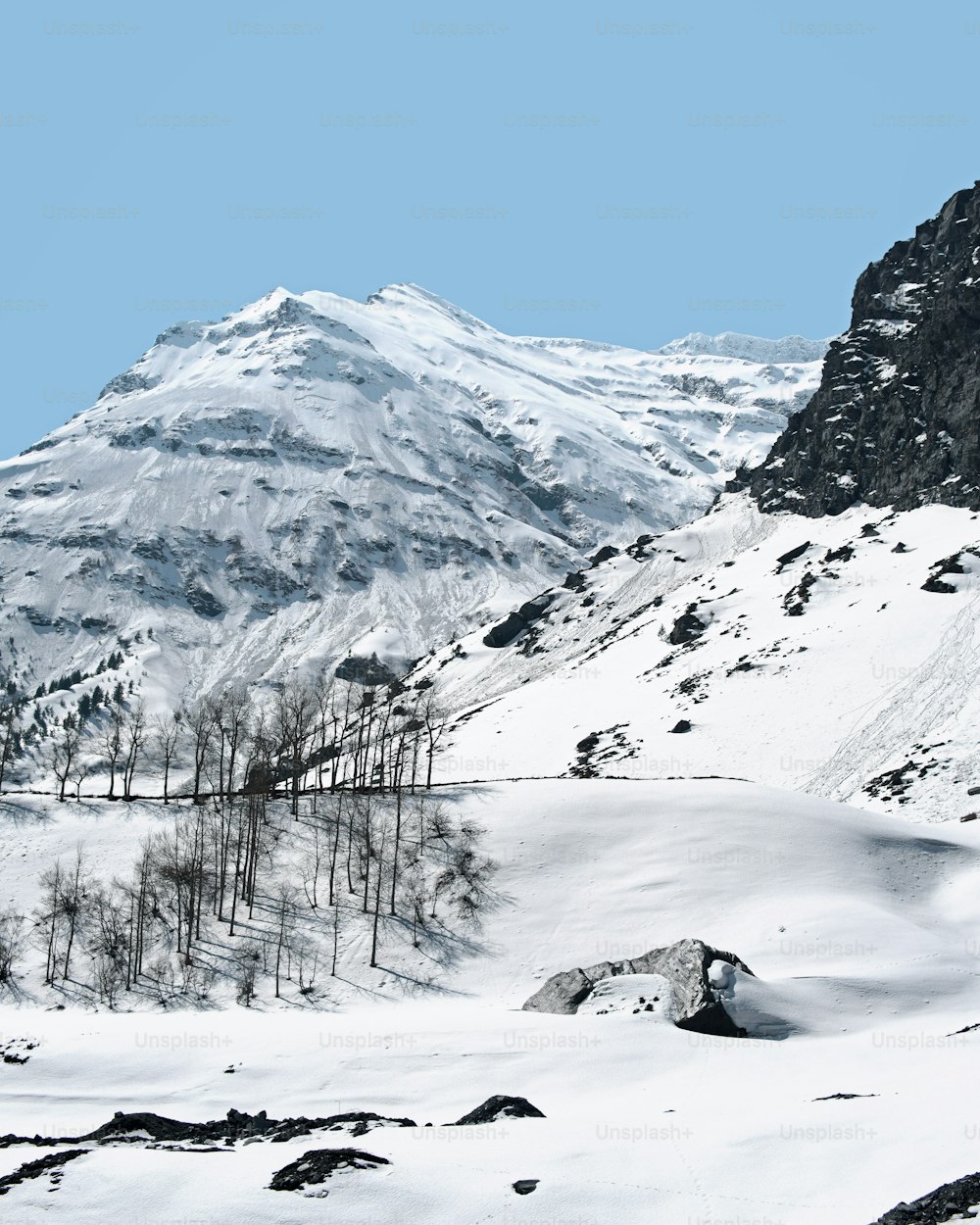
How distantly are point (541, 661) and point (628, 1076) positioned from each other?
153 meters

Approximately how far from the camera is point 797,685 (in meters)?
117

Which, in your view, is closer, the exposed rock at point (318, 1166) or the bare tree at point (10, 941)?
the exposed rock at point (318, 1166)

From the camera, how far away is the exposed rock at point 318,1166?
21625 millimetres

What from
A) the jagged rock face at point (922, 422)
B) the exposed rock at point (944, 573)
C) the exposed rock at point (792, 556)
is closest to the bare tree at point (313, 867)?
the exposed rock at point (944, 573)

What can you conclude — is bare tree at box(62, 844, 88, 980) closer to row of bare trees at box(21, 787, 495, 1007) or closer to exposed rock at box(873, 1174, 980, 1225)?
row of bare trees at box(21, 787, 495, 1007)

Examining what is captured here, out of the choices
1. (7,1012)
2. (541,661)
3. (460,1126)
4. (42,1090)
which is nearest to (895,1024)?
(460,1126)

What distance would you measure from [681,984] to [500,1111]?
45.8 feet

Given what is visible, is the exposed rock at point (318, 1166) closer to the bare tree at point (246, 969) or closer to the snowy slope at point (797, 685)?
the bare tree at point (246, 969)

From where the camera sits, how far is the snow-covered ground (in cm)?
2138

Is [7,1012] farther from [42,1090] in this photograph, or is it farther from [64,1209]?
[64,1209]

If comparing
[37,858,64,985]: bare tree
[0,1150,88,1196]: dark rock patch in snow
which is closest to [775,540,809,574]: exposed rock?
[37,858,64,985]: bare tree

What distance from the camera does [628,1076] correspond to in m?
33.5

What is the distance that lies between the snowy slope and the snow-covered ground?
26003 mm

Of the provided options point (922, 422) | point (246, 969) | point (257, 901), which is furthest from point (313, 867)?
point (922, 422)
